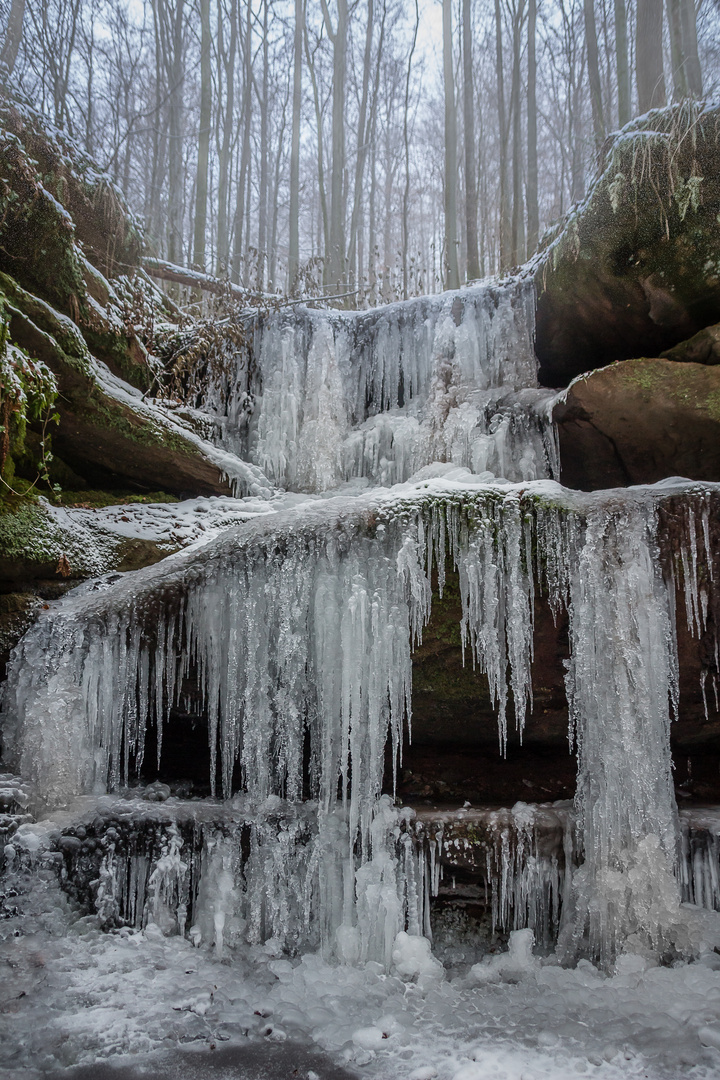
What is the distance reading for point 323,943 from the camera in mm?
3322

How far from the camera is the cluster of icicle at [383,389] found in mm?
6297

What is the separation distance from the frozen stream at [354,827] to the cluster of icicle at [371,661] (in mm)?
14

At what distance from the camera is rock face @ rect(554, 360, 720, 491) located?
474 cm

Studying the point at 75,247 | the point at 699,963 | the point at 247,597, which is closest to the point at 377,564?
the point at 247,597

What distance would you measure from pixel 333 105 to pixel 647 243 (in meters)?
10.6

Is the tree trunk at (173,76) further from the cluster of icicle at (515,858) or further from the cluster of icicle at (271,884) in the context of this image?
the cluster of icicle at (515,858)

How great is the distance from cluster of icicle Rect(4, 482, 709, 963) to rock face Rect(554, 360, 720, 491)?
1685 millimetres

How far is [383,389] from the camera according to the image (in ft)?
23.7

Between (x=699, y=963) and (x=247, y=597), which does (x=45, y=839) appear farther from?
(x=699, y=963)

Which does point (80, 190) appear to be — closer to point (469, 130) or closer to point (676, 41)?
point (676, 41)

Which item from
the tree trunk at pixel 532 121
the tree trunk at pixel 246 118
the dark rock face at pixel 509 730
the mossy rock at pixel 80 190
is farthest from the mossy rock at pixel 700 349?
the tree trunk at pixel 246 118

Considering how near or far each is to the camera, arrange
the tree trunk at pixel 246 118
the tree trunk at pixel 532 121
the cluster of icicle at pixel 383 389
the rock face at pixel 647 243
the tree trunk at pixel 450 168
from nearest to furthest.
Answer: the rock face at pixel 647 243
the cluster of icicle at pixel 383 389
the tree trunk at pixel 450 168
the tree trunk at pixel 532 121
the tree trunk at pixel 246 118

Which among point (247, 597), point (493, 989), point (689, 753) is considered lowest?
point (493, 989)

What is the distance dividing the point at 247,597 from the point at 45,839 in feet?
5.47
